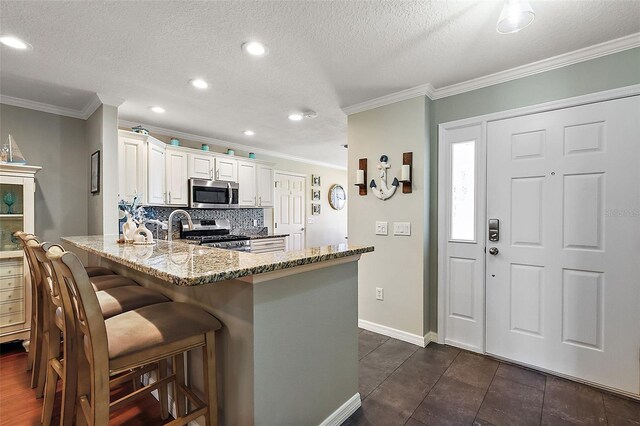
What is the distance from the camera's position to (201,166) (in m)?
4.29

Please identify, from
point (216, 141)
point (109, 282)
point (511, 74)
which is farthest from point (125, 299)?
point (216, 141)

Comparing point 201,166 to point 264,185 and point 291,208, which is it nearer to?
point 264,185

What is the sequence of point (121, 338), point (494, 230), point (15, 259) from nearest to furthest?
point (121, 338) < point (494, 230) < point (15, 259)

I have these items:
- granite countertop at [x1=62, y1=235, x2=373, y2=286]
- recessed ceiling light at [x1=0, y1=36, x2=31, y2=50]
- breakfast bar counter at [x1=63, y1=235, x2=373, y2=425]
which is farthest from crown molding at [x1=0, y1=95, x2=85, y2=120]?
granite countertop at [x1=62, y1=235, x2=373, y2=286]

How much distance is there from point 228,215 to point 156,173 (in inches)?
62.3

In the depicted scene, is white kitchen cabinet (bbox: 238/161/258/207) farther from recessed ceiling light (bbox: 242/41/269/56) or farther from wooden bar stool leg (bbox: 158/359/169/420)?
wooden bar stool leg (bbox: 158/359/169/420)

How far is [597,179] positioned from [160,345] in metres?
2.85

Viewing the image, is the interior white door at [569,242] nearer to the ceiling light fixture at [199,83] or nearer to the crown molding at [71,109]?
the ceiling light fixture at [199,83]

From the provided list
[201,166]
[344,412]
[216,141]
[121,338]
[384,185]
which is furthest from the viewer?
[216,141]

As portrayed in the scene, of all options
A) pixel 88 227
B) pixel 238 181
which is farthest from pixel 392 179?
pixel 88 227

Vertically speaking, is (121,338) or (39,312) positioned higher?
(121,338)

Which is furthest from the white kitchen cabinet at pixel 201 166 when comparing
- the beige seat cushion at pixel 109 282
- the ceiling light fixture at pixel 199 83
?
the beige seat cushion at pixel 109 282

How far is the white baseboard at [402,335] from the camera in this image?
108 inches

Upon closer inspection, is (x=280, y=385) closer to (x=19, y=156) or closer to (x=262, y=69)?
(x=262, y=69)
